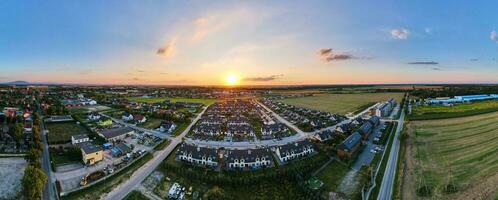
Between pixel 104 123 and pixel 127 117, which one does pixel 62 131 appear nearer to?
pixel 104 123

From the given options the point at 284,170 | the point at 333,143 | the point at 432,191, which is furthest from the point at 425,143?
the point at 284,170

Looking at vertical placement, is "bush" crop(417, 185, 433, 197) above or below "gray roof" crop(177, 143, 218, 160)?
below

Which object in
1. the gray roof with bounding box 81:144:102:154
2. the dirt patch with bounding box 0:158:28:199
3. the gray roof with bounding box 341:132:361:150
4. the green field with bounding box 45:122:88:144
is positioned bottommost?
the dirt patch with bounding box 0:158:28:199

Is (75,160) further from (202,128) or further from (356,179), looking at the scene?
(356,179)

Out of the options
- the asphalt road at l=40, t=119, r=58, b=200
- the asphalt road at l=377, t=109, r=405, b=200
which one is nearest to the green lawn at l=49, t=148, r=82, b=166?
the asphalt road at l=40, t=119, r=58, b=200

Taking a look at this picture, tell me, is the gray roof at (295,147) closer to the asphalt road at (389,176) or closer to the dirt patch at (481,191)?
the asphalt road at (389,176)

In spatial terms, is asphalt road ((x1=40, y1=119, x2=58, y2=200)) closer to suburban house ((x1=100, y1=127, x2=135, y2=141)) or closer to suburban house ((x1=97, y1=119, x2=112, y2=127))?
suburban house ((x1=100, y1=127, x2=135, y2=141))

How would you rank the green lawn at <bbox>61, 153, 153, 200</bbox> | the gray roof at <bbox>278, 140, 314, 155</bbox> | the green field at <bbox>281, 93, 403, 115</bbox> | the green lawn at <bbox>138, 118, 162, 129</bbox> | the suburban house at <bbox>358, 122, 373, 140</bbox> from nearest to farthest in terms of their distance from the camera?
the green lawn at <bbox>61, 153, 153, 200</bbox> → the gray roof at <bbox>278, 140, 314, 155</bbox> → the suburban house at <bbox>358, 122, 373, 140</bbox> → the green lawn at <bbox>138, 118, 162, 129</bbox> → the green field at <bbox>281, 93, 403, 115</bbox>

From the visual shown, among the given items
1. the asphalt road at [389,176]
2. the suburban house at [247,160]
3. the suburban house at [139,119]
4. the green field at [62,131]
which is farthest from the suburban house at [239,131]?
the green field at [62,131]
